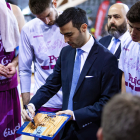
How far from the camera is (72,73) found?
173 cm

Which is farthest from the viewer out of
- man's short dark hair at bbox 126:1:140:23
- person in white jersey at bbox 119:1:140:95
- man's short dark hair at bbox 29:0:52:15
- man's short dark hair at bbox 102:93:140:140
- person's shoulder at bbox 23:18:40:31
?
person's shoulder at bbox 23:18:40:31

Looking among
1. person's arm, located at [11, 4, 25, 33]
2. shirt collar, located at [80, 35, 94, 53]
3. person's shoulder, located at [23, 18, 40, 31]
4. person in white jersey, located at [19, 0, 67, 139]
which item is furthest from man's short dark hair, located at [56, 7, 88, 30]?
person's arm, located at [11, 4, 25, 33]

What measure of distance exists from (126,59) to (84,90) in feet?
2.09

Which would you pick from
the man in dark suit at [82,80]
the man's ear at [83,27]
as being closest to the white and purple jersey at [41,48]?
the man in dark suit at [82,80]

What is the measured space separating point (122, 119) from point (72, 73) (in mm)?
1052

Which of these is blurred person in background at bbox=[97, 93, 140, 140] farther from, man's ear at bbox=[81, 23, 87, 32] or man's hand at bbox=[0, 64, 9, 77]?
man's hand at bbox=[0, 64, 9, 77]

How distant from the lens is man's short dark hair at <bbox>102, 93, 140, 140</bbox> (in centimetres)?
68

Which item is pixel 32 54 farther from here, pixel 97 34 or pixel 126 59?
pixel 97 34

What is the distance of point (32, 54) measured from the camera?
93.5 inches

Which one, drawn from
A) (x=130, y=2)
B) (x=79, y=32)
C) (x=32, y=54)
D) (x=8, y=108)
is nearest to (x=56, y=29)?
(x=32, y=54)

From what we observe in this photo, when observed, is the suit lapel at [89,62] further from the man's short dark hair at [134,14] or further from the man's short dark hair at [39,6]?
the man's short dark hair at [39,6]

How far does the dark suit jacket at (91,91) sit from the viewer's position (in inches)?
62.4

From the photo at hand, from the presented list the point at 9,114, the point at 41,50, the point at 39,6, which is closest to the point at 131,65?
the point at 41,50

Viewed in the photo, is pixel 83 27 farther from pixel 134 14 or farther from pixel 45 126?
pixel 45 126
